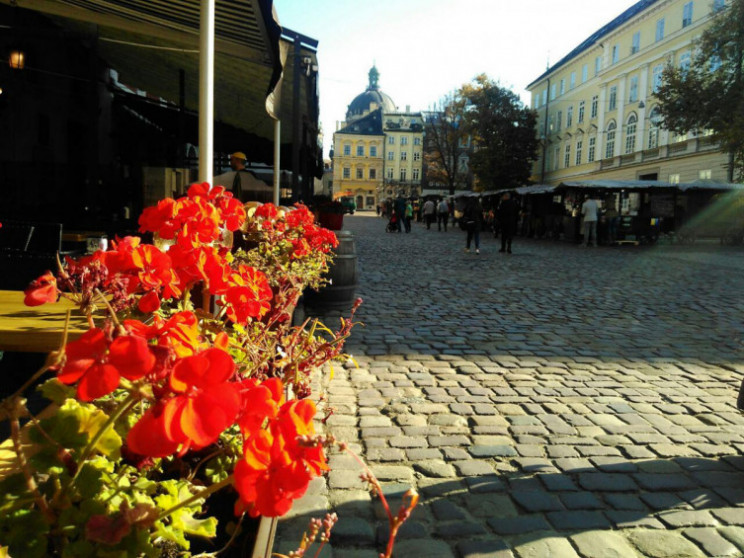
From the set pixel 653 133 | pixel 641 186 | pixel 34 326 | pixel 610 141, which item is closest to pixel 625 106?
pixel 610 141

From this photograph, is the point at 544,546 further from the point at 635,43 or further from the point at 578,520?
the point at 635,43

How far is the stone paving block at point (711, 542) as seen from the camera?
2404mm

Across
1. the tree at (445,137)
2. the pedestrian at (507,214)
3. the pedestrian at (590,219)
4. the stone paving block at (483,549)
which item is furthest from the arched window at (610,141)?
the stone paving block at (483,549)

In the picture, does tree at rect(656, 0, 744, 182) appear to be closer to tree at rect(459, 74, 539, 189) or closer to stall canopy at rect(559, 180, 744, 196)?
stall canopy at rect(559, 180, 744, 196)

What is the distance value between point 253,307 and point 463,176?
6470 cm

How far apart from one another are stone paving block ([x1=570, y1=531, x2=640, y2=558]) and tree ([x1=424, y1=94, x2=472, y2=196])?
162 feet

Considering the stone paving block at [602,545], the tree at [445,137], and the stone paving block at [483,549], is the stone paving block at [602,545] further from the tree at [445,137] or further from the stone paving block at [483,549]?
the tree at [445,137]

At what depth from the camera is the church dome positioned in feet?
413

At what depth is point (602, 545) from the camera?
2451 millimetres

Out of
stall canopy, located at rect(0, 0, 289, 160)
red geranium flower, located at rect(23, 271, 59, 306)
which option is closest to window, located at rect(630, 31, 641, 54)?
stall canopy, located at rect(0, 0, 289, 160)

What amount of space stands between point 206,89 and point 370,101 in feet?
422

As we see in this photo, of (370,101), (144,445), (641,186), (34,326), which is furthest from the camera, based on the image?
(370,101)

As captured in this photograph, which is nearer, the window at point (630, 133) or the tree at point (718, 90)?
the tree at point (718, 90)

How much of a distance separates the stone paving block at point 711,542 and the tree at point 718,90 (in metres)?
21.0
